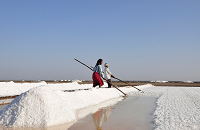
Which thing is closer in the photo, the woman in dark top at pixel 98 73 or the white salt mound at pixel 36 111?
the white salt mound at pixel 36 111

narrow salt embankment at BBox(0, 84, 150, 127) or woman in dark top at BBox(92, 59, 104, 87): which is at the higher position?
woman in dark top at BBox(92, 59, 104, 87)

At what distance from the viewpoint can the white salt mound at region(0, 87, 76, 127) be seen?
3334 mm

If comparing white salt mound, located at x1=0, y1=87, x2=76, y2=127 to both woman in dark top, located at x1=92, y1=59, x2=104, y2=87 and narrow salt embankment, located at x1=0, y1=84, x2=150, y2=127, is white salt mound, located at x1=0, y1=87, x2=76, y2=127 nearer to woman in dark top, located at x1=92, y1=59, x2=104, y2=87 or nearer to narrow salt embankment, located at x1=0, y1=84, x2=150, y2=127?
narrow salt embankment, located at x1=0, y1=84, x2=150, y2=127

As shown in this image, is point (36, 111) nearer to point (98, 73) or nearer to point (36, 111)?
point (36, 111)

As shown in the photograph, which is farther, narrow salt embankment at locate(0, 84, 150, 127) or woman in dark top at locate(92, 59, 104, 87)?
woman in dark top at locate(92, 59, 104, 87)

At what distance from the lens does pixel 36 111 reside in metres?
A: 3.51

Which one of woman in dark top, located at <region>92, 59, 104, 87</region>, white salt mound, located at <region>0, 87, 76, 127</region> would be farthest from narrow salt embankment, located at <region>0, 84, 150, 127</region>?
woman in dark top, located at <region>92, 59, 104, 87</region>

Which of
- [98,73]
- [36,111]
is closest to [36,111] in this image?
[36,111]

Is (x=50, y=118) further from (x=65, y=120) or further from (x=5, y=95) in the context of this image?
(x=5, y=95)

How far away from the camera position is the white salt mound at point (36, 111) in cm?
333

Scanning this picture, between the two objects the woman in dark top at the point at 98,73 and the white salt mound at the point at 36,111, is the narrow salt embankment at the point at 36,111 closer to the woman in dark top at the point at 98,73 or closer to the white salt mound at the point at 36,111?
the white salt mound at the point at 36,111

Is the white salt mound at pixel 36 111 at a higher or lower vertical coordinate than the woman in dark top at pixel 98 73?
lower

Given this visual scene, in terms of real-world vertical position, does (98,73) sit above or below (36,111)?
above

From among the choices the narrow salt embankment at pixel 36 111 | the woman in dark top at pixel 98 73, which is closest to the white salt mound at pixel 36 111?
the narrow salt embankment at pixel 36 111
